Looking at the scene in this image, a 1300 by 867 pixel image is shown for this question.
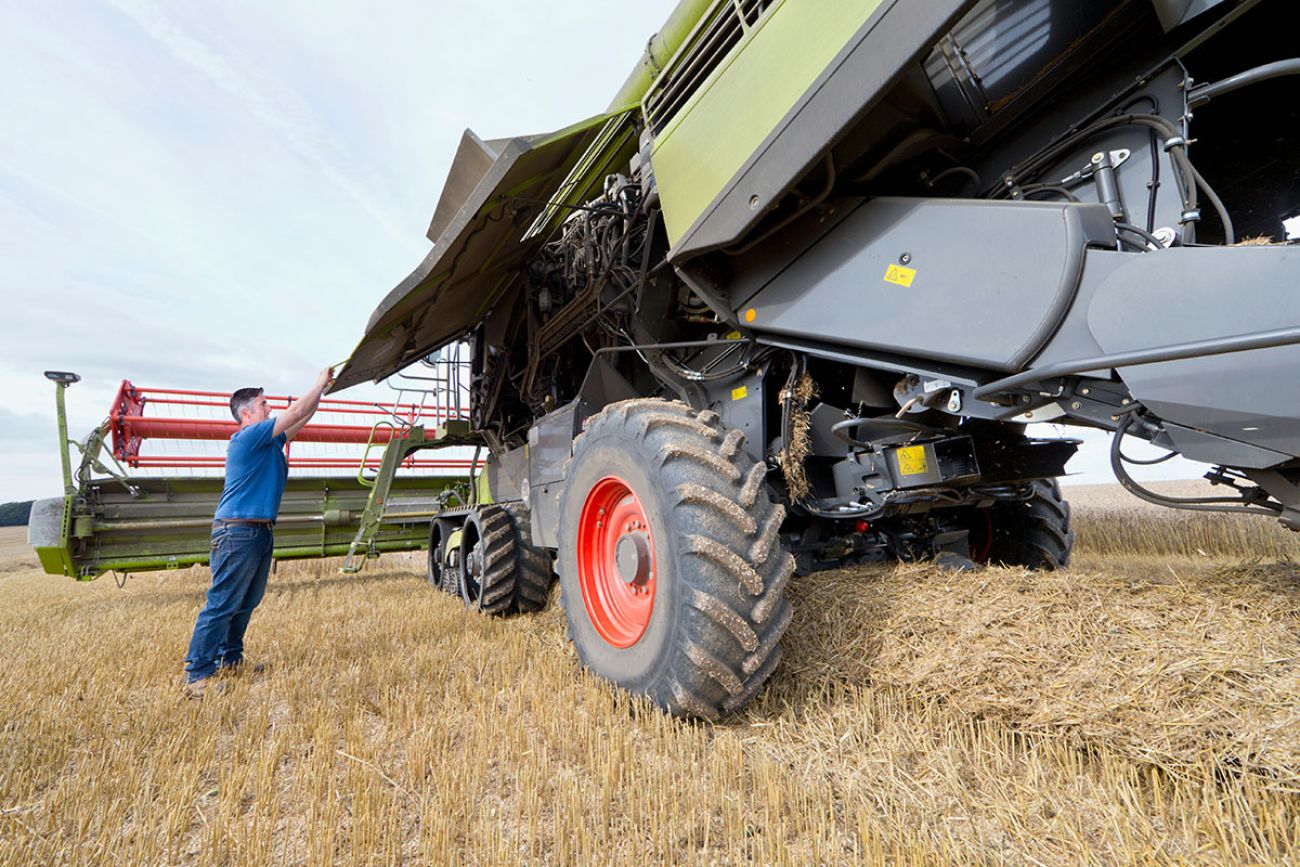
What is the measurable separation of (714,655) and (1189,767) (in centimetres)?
122

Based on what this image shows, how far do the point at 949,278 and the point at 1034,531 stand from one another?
238 cm

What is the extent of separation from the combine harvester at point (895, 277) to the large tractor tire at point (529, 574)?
5.37ft

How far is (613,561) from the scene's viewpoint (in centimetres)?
286

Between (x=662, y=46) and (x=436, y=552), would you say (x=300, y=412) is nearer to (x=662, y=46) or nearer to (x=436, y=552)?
(x=662, y=46)

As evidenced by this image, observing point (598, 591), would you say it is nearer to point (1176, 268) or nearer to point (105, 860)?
point (105, 860)

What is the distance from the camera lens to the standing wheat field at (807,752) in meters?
1.46

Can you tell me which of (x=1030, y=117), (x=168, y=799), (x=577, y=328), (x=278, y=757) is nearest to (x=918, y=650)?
(x=1030, y=117)

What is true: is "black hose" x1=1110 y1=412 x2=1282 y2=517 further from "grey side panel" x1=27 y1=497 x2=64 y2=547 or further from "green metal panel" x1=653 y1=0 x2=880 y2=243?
"grey side panel" x1=27 y1=497 x2=64 y2=547

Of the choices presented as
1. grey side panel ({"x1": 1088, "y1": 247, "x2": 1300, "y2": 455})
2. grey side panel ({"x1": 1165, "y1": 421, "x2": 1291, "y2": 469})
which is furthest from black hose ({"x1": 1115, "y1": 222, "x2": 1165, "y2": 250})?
grey side panel ({"x1": 1165, "y1": 421, "x2": 1291, "y2": 469})

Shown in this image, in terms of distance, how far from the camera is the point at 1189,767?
154cm

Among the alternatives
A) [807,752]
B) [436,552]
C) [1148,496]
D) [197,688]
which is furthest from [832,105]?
[436,552]

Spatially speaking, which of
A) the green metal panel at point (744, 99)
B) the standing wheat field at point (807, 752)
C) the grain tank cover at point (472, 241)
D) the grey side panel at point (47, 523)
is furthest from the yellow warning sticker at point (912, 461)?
the grey side panel at point (47, 523)

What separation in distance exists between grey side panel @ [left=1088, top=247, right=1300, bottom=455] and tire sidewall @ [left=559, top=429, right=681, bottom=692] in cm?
139

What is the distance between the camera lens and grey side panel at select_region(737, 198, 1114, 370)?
1.65 metres
